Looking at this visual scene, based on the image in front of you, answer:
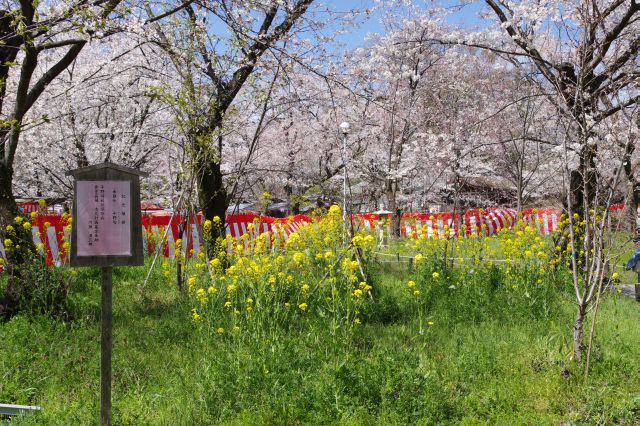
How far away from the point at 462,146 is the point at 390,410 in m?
15.2

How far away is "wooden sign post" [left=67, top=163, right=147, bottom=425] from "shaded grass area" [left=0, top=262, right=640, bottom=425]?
0.68 metres

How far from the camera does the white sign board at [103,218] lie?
3041mm

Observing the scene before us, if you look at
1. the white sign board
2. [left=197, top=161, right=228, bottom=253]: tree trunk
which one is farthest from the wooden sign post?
[left=197, top=161, right=228, bottom=253]: tree trunk

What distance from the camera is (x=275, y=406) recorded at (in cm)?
323

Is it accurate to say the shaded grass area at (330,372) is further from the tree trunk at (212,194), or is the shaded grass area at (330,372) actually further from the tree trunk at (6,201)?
the tree trunk at (212,194)

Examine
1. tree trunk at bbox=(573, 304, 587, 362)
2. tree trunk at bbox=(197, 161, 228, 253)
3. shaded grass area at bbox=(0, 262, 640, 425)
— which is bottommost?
shaded grass area at bbox=(0, 262, 640, 425)

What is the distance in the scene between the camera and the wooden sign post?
3033 millimetres

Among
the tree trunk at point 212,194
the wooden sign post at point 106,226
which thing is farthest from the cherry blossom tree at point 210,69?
the wooden sign post at point 106,226

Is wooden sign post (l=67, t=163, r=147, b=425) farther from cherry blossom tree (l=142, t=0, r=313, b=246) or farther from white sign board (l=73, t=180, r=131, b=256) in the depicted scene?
cherry blossom tree (l=142, t=0, r=313, b=246)

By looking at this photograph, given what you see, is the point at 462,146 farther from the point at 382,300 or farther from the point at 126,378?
the point at 126,378

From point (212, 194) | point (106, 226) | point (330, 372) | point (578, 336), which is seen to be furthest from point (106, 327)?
point (212, 194)

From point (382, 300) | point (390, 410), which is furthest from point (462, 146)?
point (390, 410)

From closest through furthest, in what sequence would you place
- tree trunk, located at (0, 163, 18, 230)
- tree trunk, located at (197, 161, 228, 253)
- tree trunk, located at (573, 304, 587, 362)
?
tree trunk, located at (573, 304, 587, 362) → tree trunk, located at (0, 163, 18, 230) → tree trunk, located at (197, 161, 228, 253)

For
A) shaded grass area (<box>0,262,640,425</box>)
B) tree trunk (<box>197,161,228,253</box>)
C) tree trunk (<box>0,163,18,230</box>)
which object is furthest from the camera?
tree trunk (<box>197,161,228,253</box>)
